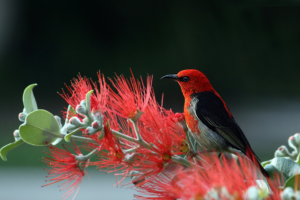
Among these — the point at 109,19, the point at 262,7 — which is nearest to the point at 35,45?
the point at 109,19

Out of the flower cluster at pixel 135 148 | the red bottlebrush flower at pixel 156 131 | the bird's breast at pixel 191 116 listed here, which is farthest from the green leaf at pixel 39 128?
the bird's breast at pixel 191 116

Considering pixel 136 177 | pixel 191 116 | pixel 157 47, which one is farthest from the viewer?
pixel 157 47

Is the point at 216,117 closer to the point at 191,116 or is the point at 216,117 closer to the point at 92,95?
the point at 191,116

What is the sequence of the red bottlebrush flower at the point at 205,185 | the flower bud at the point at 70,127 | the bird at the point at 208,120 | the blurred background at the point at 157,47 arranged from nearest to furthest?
the red bottlebrush flower at the point at 205,185, the flower bud at the point at 70,127, the bird at the point at 208,120, the blurred background at the point at 157,47

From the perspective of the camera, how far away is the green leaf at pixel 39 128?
0.30 meters

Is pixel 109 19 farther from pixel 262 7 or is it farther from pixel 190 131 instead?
pixel 190 131

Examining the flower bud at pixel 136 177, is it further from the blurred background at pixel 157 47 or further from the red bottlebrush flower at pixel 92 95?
the blurred background at pixel 157 47

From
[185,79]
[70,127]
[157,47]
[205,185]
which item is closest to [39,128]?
[70,127]

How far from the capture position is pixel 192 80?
53 centimetres

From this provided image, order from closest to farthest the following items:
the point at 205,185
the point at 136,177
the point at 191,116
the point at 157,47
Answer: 1. the point at 205,185
2. the point at 136,177
3. the point at 191,116
4. the point at 157,47

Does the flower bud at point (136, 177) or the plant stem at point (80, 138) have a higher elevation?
the plant stem at point (80, 138)

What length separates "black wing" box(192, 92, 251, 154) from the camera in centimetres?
48

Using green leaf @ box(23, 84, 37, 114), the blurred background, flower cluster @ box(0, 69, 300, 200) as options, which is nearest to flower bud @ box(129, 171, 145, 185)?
flower cluster @ box(0, 69, 300, 200)

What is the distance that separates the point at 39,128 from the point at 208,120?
29 cm
